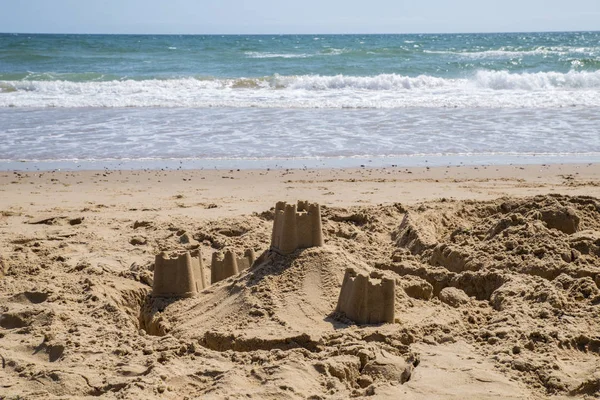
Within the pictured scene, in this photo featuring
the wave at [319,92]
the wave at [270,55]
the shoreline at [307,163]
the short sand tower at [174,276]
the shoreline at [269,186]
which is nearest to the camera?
the short sand tower at [174,276]

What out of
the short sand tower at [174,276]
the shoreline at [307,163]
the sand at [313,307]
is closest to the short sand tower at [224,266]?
the sand at [313,307]

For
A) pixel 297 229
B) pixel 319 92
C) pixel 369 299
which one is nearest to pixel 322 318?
pixel 369 299

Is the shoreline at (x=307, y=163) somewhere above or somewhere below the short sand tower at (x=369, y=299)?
below

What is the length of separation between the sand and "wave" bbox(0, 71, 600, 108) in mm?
9138

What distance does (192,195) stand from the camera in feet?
24.8

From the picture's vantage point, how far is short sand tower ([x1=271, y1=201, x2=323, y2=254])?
4227mm

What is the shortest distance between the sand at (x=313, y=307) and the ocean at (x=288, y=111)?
324 cm

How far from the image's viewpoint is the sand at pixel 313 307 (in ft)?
11.2

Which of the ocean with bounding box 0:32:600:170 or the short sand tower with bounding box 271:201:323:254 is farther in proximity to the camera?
the ocean with bounding box 0:32:600:170

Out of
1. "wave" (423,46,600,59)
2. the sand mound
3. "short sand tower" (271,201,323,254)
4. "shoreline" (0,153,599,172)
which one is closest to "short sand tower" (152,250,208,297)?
the sand mound

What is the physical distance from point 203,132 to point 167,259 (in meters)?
7.19

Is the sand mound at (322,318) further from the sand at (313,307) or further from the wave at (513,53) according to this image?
the wave at (513,53)

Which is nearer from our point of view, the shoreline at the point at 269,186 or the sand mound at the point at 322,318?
the sand mound at the point at 322,318

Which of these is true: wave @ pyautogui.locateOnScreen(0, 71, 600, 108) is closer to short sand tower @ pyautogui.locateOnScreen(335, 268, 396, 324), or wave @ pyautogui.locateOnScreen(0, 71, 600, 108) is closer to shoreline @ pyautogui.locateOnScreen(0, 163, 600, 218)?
shoreline @ pyautogui.locateOnScreen(0, 163, 600, 218)
